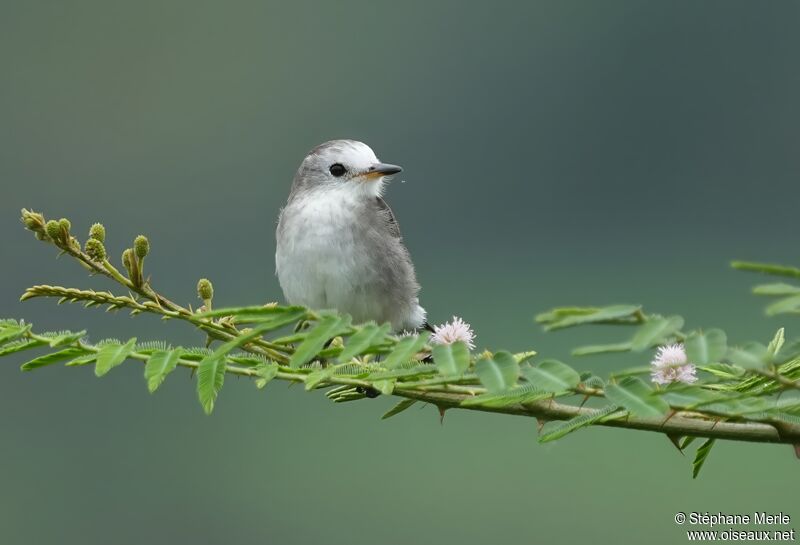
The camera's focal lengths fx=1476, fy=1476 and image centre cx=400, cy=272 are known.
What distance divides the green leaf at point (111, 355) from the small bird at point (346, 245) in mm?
2801

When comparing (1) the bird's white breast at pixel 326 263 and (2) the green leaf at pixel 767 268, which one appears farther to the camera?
(1) the bird's white breast at pixel 326 263

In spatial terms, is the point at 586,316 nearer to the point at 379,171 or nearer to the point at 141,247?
the point at 141,247

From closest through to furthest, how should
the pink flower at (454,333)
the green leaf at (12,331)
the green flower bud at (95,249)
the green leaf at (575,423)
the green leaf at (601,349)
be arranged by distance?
the green leaf at (601,349) < the green leaf at (575,423) < the green leaf at (12,331) < the pink flower at (454,333) < the green flower bud at (95,249)

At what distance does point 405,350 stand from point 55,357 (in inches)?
24.3

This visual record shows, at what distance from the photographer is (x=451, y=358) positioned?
2.34 meters

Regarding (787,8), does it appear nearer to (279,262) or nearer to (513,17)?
(513,17)

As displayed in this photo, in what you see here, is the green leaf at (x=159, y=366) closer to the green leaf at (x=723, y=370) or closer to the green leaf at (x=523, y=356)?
the green leaf at (x=523, y=356)

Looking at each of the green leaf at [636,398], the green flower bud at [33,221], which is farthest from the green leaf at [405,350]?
the green flower bud at [33,221]

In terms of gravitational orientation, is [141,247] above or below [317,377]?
above

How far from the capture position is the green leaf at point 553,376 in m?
2.27

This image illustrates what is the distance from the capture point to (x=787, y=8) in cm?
6331

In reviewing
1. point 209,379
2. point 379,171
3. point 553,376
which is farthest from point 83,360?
point 379,171

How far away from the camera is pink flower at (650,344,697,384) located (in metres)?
2.36

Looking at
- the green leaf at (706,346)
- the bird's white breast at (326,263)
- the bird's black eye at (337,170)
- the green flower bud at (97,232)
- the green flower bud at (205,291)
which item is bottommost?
the green leaf at (706,346)
